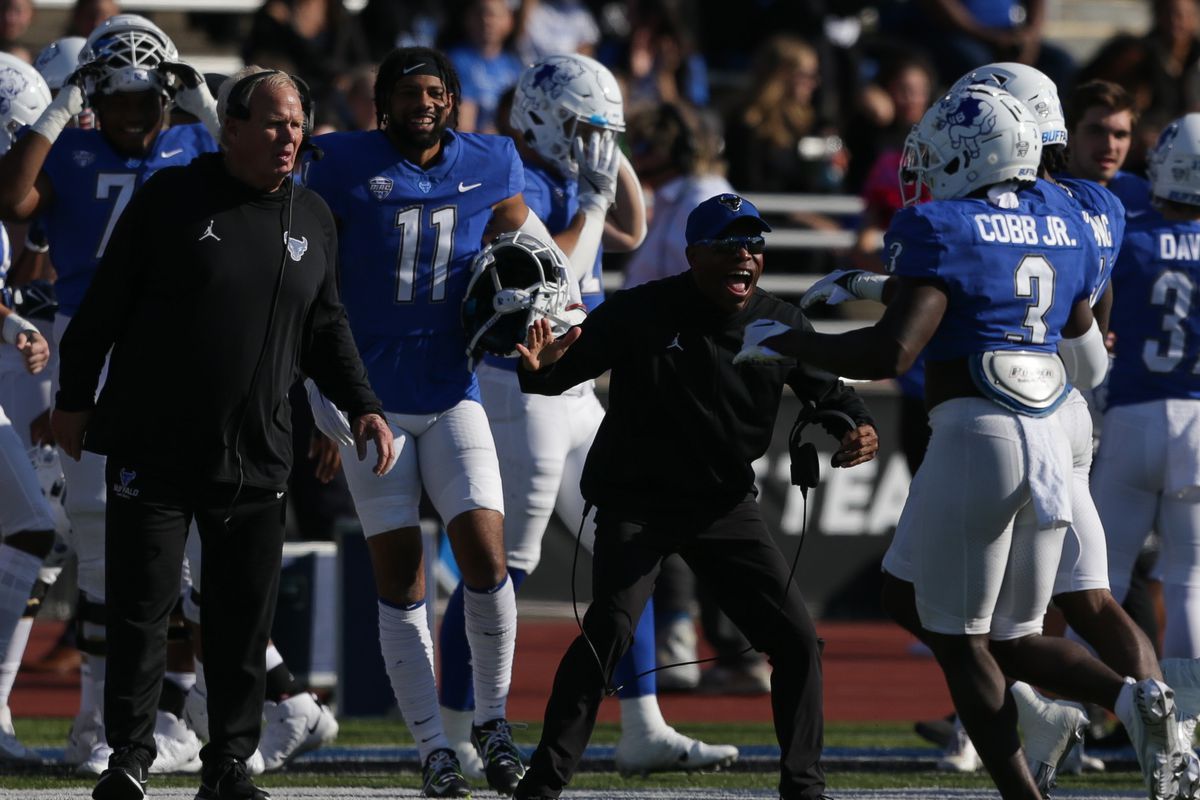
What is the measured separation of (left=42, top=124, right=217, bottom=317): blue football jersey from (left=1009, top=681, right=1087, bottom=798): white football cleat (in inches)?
124

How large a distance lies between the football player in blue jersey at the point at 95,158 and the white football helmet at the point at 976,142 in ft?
7.77

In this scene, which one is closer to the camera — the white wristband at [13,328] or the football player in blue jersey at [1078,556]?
the football player in blue jersey at [1078,556]

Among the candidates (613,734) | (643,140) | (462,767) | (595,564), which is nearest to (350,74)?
(643,140)

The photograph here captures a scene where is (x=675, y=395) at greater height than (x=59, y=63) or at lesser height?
lesser

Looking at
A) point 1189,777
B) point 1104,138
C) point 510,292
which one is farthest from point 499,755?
point 1104,138

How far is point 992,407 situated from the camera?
17.6ft

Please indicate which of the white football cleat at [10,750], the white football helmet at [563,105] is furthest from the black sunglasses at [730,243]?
the white football cleat at [10,750]

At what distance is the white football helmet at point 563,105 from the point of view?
713 cm

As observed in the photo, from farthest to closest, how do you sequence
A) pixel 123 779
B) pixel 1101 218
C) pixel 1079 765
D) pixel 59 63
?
1. pixel 59 63
2. pixel 1079 765
3. pixel 1101 218
4. pixel 123 779

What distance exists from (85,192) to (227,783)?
7.11 feet

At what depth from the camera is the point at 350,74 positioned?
11297 millimetres

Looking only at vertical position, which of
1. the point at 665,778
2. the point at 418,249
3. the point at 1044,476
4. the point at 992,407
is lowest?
the point at 665,778

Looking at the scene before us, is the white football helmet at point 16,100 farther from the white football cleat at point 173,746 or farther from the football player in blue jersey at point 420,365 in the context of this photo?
the white football cleat at point 173,746

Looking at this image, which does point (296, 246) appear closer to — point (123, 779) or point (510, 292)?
point (510, 292)
